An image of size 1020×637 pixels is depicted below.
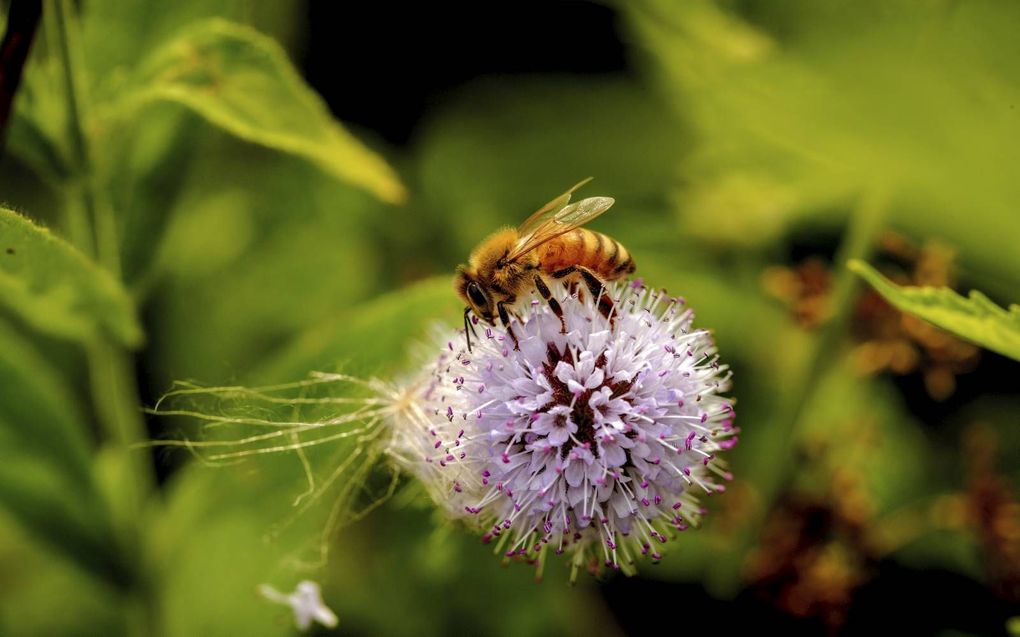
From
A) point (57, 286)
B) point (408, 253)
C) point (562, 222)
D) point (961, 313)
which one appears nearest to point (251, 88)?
point (57, 286)

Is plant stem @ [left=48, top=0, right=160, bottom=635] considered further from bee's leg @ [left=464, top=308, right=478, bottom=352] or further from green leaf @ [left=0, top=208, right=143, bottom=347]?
bee's leg @ [left=464, top=308, right=478, bottom=352]

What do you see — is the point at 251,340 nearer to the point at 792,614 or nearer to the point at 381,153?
the point at 381,153

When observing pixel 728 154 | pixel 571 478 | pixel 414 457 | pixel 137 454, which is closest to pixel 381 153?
pixel 728 154

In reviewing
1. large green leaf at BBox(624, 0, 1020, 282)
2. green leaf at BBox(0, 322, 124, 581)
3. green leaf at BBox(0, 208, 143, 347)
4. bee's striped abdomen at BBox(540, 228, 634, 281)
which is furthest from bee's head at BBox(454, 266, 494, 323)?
large green leaf at BBox(624, 0, 1020, 282)

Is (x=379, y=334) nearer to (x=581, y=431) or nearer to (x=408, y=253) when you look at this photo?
(x=581, y=431)

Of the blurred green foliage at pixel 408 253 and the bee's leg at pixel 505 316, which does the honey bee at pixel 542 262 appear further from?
the blurred green foliage at pixel 408 253

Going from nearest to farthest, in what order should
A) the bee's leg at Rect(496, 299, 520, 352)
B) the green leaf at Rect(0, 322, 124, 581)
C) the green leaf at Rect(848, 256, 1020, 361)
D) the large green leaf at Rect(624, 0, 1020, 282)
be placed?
the green leaf at Rect(848, 256, 1020, 361), the bee's leg at Rect(496, 299, 520, 352), the green leaf at Rect(0, 322, 124, 581), the large green leaf at Rect(624, 0, 1020, 282)

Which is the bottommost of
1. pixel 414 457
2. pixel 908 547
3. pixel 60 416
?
pixel 908 547
